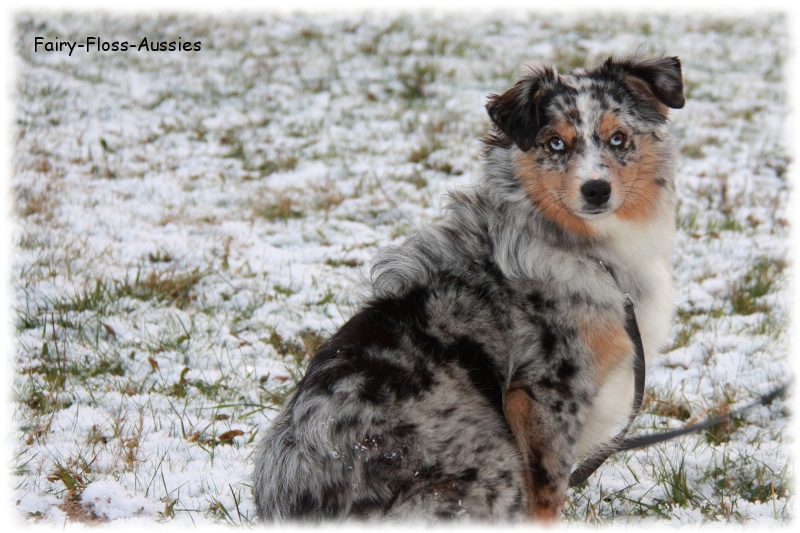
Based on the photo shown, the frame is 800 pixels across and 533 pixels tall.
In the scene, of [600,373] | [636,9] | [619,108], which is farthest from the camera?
[636,9]

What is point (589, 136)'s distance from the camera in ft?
12.1

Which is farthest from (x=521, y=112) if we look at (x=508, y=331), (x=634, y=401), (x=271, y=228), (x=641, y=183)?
(x=271, y=228)

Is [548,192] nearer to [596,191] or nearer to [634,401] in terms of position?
[596,191]

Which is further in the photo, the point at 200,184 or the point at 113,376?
the point at 200,184

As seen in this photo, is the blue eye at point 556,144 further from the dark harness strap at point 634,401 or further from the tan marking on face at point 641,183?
the dark harness strap at point 634,401

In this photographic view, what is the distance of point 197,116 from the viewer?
1034 centimetres

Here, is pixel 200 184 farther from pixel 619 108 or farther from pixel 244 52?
pixel 619 108

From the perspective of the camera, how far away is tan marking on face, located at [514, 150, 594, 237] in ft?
12.2

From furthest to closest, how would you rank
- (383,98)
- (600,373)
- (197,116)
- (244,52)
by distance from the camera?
(244,52)
(383,98)
(197,116)
(600,373)

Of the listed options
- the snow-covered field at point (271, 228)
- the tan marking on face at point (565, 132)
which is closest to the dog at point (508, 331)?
the tan marking on face at point (565, 132)

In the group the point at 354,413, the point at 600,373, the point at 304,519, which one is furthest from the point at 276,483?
the point at 600,373

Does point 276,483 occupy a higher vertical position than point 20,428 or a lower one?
higher

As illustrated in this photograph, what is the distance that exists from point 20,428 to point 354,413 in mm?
2454

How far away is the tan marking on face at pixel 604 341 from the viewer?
11.5 ft
